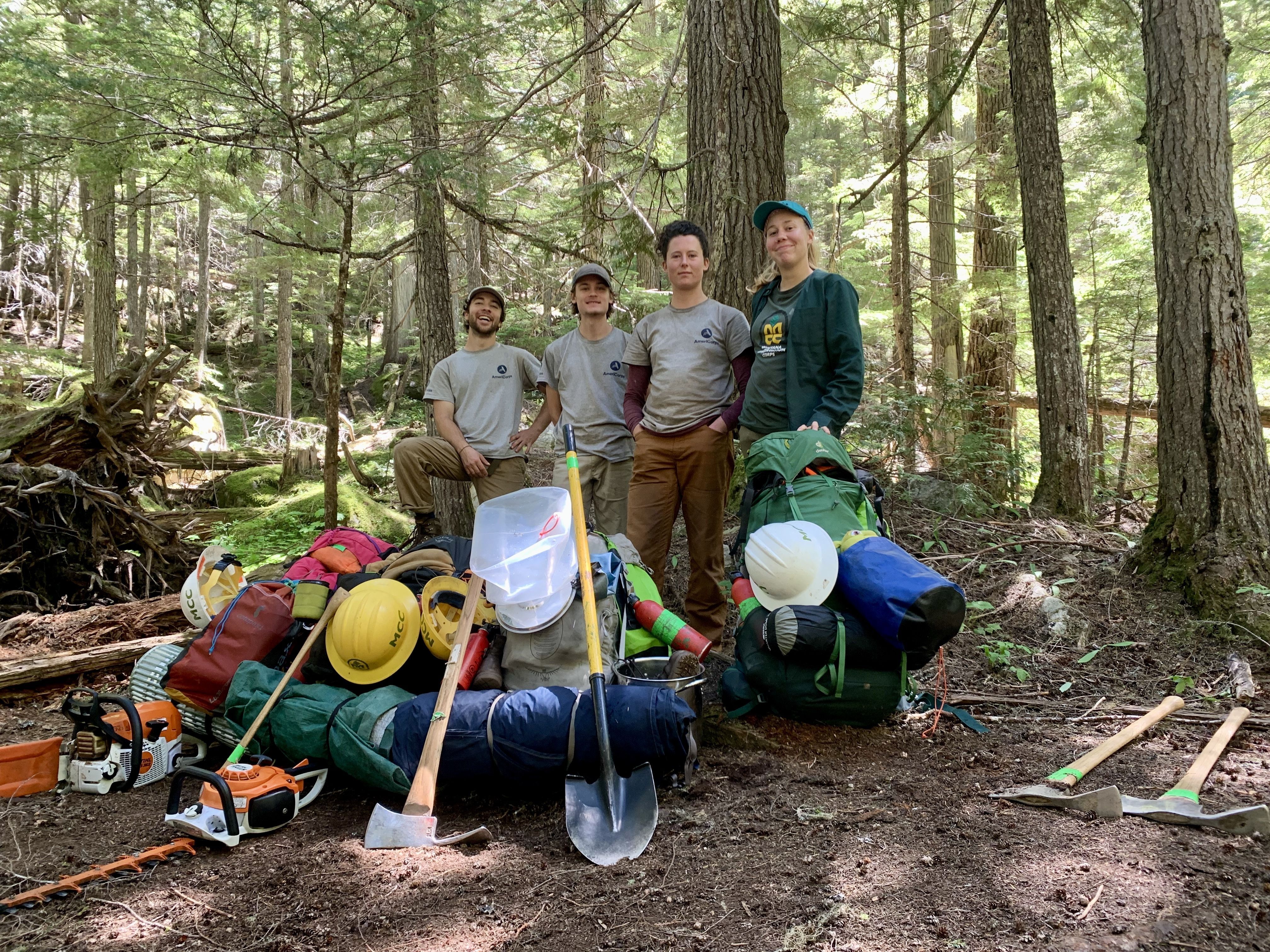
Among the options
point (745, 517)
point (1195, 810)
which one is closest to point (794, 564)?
point (745, 517)

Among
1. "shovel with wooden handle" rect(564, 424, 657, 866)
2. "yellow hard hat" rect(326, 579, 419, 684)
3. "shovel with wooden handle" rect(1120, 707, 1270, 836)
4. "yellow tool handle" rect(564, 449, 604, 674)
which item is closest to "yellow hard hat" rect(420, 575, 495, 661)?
"yellow hard hat" rect(326, 579, 419, 684)

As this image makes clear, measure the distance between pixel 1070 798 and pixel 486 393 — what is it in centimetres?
425

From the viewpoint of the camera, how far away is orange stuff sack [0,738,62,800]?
346 cm

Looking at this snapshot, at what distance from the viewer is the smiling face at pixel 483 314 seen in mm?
5504

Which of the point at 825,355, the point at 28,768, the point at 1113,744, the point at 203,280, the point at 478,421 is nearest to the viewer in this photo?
the point at 1113,744

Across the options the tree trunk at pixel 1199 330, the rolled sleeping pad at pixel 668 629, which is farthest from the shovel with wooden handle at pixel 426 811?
the tree trunk at pixel 1199 330

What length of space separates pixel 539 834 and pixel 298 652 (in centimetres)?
163

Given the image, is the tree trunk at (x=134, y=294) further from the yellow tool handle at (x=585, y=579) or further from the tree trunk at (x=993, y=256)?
the yellow tool handle at (x=585, y=579)

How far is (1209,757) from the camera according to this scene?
303 cm

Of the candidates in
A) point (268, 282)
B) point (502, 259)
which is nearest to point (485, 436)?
point (502, 259)

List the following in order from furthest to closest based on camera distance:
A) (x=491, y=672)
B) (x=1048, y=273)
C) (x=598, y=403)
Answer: (x=1048, y=273) < (x=598, y=403) < (x=491, y=672)

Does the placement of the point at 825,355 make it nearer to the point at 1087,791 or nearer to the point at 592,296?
the point at 592,296

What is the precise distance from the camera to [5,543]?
581cm

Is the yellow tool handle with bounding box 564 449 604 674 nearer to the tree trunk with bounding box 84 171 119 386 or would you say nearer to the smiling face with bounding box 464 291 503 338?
the smiling face with bounding box 464 291 503 338
